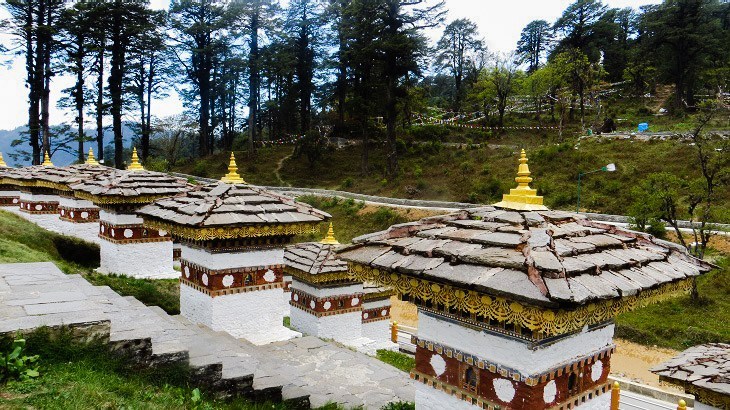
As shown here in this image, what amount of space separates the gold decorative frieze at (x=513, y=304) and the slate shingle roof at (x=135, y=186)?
7.11m

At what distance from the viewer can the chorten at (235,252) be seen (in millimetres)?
7469

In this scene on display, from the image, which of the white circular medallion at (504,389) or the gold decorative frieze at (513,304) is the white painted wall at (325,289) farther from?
the white circular medallion at (504,389)

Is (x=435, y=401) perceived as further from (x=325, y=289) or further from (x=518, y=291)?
(x=325, y=289)

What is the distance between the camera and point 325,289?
34.7ft

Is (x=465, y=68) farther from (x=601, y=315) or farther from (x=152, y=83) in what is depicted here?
(x=601, y=315)

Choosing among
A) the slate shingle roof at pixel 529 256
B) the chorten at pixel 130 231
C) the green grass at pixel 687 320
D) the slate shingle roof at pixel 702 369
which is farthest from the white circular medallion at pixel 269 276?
the green grass at pixel 687 320

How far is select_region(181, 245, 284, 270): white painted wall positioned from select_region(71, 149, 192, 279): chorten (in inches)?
118

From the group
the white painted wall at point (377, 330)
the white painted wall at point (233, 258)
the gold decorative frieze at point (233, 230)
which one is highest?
the gold decorative frieze at point (233, 230)

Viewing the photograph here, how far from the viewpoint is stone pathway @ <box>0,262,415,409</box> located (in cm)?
489

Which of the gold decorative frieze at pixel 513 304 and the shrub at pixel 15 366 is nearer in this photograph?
the gold decorative frieze at pixel 513 304

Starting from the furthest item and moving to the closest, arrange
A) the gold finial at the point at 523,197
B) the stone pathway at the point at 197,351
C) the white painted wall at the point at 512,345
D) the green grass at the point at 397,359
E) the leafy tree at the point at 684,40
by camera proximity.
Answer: the leafy tree at the point at 684,40 < the green grass at the point at 397,359 < the gold finial at the point at 523,197 < the stone pathway at the point at 197,351 < the white painted wall at the point at 512,345

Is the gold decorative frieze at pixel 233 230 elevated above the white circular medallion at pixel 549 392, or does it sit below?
above

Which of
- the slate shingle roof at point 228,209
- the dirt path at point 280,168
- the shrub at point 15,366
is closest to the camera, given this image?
the shrub at point 15,366

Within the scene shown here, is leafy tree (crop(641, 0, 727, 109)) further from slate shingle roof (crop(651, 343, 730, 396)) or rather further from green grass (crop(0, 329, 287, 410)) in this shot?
green grass (crop(0, 329, 287, 410))
